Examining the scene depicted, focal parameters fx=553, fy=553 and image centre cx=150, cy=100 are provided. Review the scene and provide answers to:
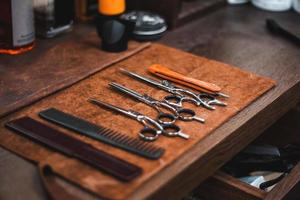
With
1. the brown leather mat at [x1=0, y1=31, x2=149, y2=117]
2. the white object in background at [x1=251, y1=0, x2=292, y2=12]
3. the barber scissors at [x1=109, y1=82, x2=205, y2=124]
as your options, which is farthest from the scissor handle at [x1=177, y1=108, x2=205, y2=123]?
the white object in background at [x1=251, y1=0, x2=292, y2=12]

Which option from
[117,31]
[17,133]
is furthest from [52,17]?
[17,133]

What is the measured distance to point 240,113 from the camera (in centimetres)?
94

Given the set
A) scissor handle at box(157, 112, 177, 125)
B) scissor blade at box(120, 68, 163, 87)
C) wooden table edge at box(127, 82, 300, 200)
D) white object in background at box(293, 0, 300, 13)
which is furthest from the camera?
white object in background at box(293, 0, 300, 13)

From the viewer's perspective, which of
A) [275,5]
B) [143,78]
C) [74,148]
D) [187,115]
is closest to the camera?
[74,148]

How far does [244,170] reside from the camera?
111 cm

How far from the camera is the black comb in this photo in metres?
0.80

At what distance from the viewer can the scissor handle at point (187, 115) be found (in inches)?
35.2

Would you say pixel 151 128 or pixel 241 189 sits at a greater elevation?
pixel 151 128

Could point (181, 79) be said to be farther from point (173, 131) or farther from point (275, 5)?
point (275, 5)

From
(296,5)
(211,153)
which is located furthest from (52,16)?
(296,5)

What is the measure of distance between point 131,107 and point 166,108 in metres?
0.06

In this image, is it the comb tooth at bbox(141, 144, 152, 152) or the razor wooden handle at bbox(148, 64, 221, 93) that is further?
the razor wooden handle at bbox(148, 64, 221, 93)

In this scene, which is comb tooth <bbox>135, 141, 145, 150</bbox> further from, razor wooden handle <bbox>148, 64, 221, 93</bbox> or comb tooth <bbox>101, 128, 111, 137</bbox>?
razor wooden handle <bbox>148, 64, 221, 93</bbox>

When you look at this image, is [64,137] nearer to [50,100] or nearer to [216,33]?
[50,100]
